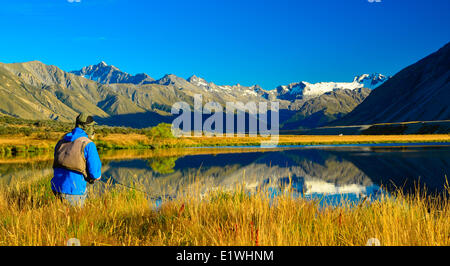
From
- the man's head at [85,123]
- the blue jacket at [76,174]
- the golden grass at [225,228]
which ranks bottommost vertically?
the golden grass at [225,228]

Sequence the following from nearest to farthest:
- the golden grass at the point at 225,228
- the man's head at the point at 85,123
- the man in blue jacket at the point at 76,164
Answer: the golden grass at the point at 225,228 < the man in blue jacket at the point at 76,164 < the man's head at the point at 85,123

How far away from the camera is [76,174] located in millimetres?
6133

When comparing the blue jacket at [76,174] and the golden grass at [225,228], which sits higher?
the blue jacket at [76,174]

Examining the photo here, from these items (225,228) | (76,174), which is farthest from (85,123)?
(225,228)

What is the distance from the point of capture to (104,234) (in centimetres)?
536

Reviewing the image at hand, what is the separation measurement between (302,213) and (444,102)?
18715 cm

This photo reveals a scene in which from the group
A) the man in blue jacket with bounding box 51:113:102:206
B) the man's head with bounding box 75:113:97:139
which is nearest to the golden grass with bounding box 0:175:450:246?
the man in blue jacket with bounding box 51:113:102:206

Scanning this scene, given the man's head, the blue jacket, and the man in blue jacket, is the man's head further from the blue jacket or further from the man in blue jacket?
the blue jacket

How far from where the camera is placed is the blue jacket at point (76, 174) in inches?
233

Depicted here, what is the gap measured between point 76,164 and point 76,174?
307 millimetres

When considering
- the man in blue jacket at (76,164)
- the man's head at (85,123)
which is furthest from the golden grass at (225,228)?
the man's head at (85,123)

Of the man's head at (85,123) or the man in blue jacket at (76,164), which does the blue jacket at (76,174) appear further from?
the man's head at (85,123)

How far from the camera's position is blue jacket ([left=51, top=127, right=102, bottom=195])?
5.93m
